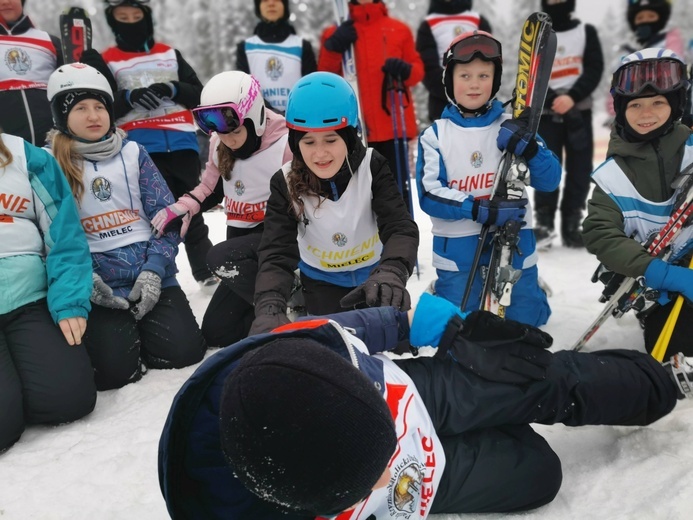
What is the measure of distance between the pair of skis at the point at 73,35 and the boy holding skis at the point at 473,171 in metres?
2.78

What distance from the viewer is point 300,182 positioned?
9.58ft

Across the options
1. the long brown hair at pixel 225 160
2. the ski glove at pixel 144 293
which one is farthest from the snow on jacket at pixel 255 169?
the ski glove at pixel 144 293

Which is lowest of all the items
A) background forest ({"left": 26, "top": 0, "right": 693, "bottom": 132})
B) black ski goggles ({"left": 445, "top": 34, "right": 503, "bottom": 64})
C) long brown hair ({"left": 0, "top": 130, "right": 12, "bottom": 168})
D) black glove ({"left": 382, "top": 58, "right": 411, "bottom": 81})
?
long brown hair ({"left": 0, "top": 130, "right": 12, "bottom": 168})

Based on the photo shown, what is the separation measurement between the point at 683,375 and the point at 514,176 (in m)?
1.33

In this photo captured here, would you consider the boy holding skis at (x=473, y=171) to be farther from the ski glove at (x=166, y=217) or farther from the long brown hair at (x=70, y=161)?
the long brown hair at (x=70, y=161)

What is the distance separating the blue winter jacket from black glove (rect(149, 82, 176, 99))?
3.17m

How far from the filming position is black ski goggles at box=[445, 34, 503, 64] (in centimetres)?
314

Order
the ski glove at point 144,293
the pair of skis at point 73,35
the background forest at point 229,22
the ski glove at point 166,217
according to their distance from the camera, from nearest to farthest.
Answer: the ski glove at point 144,293 → the ski glove at point 166,217 → the pair of skis at point 73,35 → the background forest at point 229,22

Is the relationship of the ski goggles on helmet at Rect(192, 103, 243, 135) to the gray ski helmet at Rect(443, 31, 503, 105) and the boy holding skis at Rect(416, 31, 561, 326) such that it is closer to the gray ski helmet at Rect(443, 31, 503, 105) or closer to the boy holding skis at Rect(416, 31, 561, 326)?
the boy holding skis at Rect(416, 31, 561, 326)

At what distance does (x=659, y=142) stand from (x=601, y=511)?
1.89 meters

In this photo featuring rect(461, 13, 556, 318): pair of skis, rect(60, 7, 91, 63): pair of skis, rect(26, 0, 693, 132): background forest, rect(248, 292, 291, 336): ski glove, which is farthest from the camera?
rect(26, 0, 693, 132): background forest

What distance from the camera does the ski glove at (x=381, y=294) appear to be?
2.27 metres

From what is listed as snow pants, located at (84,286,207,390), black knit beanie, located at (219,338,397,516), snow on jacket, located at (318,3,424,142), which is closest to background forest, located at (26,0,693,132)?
snow on jacket, located at (318,3,424,142)

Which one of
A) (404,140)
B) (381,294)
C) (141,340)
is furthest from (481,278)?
(141,340)
